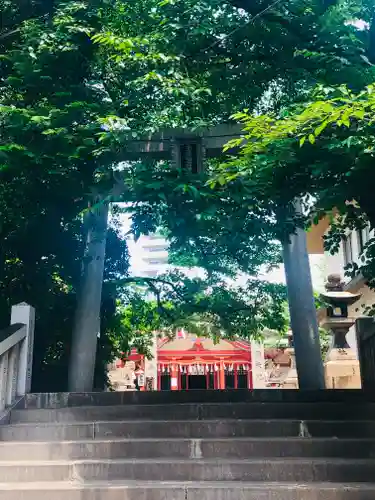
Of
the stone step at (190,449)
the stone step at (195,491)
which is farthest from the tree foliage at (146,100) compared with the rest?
the stone step at (195,491)

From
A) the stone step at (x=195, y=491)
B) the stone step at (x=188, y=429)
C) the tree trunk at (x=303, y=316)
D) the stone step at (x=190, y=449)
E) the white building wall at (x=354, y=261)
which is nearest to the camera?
the stone step at (x=195, y=491)

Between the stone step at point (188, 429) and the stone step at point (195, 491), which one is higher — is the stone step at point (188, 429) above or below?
above

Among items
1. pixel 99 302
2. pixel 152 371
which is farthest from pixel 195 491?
pixel 152 371

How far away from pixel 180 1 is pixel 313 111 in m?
3.20

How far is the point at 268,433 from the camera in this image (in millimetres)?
5676

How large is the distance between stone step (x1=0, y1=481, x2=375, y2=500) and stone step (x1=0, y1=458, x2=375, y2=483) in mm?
168

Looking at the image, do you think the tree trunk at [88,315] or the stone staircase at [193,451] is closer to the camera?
the stone staircase at [193,451]

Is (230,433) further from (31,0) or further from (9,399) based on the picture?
(31,0)

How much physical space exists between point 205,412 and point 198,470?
1.22 metres

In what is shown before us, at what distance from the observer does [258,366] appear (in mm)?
25062

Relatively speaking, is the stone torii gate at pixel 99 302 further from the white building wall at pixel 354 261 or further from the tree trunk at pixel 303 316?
the white building wall at pixel 354 261

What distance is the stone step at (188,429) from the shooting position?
18.6ft

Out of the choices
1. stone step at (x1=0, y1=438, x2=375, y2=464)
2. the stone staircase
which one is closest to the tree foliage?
the stone staircase

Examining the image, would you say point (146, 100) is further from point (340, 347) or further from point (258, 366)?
point (258, 366)
